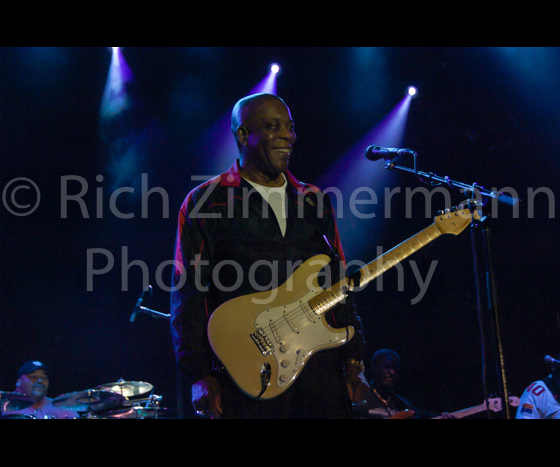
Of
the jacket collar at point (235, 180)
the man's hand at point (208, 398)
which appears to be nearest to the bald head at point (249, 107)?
the jacket collar at point (235, 180)

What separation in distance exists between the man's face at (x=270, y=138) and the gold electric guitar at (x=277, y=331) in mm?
583

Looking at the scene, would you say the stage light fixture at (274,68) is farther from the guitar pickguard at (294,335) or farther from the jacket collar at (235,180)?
the guitar pickguard at (294,335)

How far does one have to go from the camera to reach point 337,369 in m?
2.51

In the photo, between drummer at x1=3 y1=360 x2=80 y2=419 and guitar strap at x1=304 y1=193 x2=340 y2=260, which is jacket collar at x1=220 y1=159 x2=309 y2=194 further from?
drummer at x1=3 y1=360 x2=80 y2=419

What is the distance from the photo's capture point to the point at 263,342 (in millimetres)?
2400

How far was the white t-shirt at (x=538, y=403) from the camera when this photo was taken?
4.39 metres

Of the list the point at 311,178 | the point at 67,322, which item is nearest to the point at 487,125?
the point at 311,178

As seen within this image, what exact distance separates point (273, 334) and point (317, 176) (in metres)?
2.96

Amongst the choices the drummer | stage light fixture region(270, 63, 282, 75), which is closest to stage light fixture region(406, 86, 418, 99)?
stage light fixture region(270, 63, 282, 75)

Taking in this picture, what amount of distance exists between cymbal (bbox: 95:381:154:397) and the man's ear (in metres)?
2.99

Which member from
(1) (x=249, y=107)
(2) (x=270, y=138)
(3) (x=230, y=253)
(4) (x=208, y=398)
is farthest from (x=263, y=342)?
(1) (x=249, y=107)

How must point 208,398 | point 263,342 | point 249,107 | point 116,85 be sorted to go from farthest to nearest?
point 116,85 < point 249,107 < point 263,342 < point 208,398

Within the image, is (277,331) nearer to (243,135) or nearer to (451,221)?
(243,135)

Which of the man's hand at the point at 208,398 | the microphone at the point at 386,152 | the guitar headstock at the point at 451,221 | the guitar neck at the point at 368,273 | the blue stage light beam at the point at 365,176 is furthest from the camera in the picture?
→ the blue stage light beam at the point at 365,176
